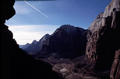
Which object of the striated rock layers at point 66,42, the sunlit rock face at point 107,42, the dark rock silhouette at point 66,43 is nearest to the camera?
the sunlit rock face at point 107,42

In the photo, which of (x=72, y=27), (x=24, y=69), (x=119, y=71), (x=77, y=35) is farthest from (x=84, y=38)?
(x=24, y=69)

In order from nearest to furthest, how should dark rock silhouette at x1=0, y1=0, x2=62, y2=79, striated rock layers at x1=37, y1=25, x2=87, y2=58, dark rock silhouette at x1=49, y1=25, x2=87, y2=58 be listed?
dark rock silhouette at x1=0, y1=0, x2=62, y2=79 → dark rock silhouette at x1=49, y1=25, x2=87, y2=58 → striated rock layers at x1=37, y1=25, x2=87, y2=58

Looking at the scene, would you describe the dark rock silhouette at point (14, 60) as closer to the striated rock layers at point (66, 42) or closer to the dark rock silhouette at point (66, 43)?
the dark rock silhouette at point (66, 43)

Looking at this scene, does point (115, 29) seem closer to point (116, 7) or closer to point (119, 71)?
point (116, 7)

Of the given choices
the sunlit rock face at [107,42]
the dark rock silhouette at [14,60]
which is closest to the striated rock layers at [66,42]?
the sunlit rock face at [107,42]

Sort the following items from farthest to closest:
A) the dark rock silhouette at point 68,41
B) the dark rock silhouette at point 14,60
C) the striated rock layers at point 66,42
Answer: the striated rock layers at point 66,42 < the dark rock silhouette at point 68,41 < the dark rock silhouette at point 14,60

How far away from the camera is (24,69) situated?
34.2 meters

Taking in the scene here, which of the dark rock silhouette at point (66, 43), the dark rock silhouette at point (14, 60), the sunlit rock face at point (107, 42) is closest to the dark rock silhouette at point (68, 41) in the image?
the dark rock silhouette at point (66, 43)

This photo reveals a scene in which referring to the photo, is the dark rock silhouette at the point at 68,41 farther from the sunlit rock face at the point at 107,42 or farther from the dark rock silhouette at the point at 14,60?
the dark rock silhouette at the point at 14,60

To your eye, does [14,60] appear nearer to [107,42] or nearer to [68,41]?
[107,42]

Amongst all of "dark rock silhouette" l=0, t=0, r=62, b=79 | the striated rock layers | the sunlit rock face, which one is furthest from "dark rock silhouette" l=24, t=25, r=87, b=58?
"dark rock silhouette" l=0, t=0, r=62, b=79

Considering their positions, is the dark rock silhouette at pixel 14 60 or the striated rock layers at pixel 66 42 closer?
the dark rock silhouette at pixel 14 60

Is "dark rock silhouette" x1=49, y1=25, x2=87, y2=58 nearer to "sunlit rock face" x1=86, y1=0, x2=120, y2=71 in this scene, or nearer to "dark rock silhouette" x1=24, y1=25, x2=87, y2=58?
"dark rock silhouette" x1=24, y1=25, x2=87, y2=58

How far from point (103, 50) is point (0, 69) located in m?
78.1
